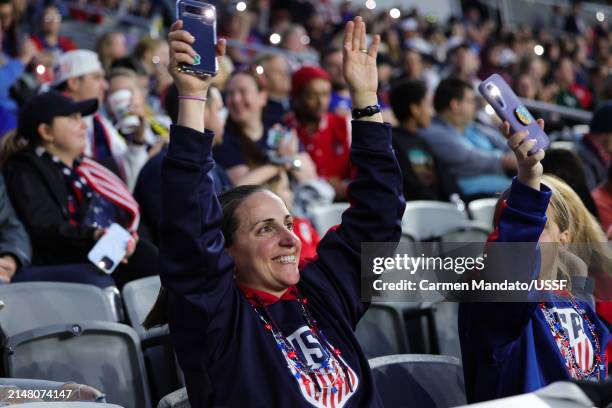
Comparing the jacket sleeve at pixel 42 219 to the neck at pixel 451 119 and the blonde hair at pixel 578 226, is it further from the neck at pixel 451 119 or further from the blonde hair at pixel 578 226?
the neck at pixel 451 119

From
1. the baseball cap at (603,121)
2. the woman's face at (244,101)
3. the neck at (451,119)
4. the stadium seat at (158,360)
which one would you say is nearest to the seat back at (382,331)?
the stadium seat at (158,360)

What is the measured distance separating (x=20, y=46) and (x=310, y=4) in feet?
20.7

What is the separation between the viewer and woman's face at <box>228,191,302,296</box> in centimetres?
246

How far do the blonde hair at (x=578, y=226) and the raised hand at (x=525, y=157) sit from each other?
1.20 feet

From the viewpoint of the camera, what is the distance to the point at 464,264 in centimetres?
274

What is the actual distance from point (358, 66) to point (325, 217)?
7.69 ft

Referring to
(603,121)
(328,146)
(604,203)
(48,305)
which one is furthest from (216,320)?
(603,121)

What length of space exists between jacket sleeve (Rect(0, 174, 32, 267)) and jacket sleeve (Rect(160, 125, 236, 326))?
196cm

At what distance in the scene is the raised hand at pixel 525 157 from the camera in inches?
91.7

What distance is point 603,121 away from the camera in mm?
6012

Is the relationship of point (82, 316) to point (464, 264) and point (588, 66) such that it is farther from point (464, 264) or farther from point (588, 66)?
point (588, 66)

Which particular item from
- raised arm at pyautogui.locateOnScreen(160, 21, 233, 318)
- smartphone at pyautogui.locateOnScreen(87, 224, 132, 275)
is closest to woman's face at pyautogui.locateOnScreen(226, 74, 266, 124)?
smartphone at pyautogui.locateOnScreen(87, 224, 132, 275)

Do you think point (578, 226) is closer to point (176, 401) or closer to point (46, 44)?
point (176, 401)

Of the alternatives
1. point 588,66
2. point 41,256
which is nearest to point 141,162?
point 41,256
